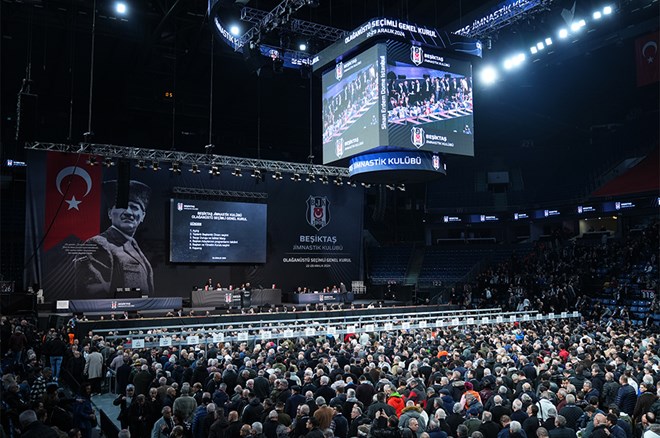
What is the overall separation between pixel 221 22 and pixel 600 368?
54.6ft

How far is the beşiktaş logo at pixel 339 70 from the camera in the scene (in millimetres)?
18683

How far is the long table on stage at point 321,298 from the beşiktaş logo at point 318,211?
4.11 meters

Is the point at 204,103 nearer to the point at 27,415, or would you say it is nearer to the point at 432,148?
the point at 432,148

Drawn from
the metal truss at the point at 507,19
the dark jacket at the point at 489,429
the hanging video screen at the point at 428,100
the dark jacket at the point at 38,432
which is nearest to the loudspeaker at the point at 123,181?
the hanging video screen at the point at 428,100

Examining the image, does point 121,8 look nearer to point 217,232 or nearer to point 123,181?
point 123,181

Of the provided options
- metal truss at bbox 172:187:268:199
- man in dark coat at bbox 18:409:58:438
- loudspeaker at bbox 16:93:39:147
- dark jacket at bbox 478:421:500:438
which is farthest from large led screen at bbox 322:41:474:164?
man in dark coat at bbox 18:409:58:438

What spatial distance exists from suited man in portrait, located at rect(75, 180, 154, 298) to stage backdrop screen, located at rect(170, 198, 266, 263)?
1499 mm

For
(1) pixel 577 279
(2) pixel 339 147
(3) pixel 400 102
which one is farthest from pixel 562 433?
(1) pixel 577 279

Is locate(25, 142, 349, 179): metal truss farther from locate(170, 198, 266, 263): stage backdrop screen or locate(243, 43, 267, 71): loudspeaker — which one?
locate(243, 43, 267, 71): loudspeaker

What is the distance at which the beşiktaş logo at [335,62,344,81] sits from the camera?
18.7m

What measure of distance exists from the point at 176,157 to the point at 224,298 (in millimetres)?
7178

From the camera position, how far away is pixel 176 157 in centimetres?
2478

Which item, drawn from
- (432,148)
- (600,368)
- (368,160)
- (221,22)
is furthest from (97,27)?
(600,368)

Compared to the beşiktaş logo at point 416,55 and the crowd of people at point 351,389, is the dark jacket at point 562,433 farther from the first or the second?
the beşiktaş logo at point 416,55
